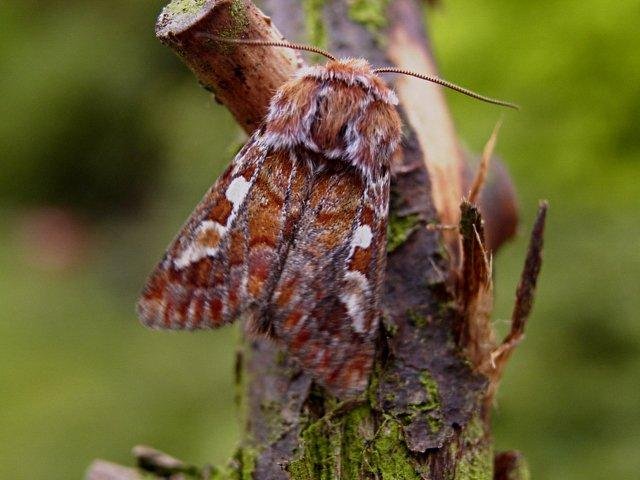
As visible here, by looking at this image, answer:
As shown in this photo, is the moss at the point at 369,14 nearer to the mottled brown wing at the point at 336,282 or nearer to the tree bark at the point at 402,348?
the tree bark at the point at 402,348

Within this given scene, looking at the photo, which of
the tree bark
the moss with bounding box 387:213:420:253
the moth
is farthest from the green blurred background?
the moth

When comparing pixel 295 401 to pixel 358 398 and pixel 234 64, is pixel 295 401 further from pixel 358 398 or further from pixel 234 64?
pixel 234 64

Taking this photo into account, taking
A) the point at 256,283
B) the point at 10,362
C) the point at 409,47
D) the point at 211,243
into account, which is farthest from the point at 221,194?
the point at 10,362

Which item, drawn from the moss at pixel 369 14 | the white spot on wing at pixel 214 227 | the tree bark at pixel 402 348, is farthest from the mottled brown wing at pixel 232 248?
the moss at pixel 369 14


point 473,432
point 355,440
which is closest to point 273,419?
point 355,440

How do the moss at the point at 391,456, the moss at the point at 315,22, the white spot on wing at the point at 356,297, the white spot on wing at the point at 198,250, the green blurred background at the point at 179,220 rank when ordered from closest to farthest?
the moss at the point at 391,456
the white spot on wing at the point at 356,297
the white spot on wing at the point at 198,250
the moss at the point at 315,22
the green blurred background at the point at 179,220
